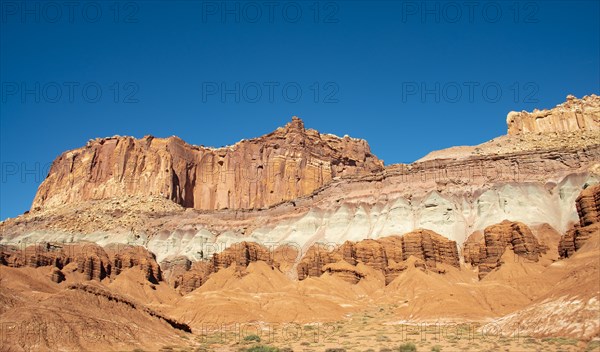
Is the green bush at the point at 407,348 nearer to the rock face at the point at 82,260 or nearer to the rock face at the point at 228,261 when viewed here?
the rock face at the point at 228,261

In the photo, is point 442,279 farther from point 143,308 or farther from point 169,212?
point 169,212

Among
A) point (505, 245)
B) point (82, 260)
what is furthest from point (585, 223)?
point (82, 260)

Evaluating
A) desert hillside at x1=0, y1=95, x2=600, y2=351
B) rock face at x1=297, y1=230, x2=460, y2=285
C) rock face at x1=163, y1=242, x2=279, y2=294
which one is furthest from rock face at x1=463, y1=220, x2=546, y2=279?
rock face at x1=163, y1=242, x2=279, y2=294

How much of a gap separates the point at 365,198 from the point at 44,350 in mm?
60328

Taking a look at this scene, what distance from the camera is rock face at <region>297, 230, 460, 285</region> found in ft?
191

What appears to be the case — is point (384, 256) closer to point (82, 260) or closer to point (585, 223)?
point (585, 223)

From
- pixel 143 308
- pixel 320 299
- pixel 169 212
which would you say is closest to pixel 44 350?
pixel 143 308

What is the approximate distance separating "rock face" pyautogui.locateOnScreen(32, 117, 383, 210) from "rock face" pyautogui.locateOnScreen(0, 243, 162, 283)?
50.8m

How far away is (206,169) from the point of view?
145m

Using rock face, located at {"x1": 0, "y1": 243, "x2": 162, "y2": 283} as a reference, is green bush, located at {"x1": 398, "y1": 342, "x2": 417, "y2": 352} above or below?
below

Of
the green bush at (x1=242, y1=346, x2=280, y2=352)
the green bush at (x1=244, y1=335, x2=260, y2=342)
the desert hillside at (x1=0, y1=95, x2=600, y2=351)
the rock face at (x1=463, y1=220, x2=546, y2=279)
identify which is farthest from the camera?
the rock face at (x1=463, y1=220, x2=546, y2=279)

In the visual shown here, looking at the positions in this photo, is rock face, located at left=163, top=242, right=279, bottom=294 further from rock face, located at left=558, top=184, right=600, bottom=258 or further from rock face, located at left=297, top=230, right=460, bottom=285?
rock face, located at left=558, top=184, right=600, bottom=258

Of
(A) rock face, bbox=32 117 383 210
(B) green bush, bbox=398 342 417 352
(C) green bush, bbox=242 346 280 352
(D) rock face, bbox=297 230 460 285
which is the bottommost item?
(C) green bush, bbox=242 346 280 352

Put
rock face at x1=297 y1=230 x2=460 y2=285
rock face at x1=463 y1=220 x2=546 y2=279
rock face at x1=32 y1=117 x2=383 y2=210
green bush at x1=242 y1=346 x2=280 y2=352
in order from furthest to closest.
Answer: rock face at x1=32 y1=117 x2=383 y2=210, rock face at x1=297 y1=230 x2=460 y2=285, rock face at x1=463 y1=220 x2=546 y2=279, green bush at x1=242 y1=346 x2=280 y2=352
